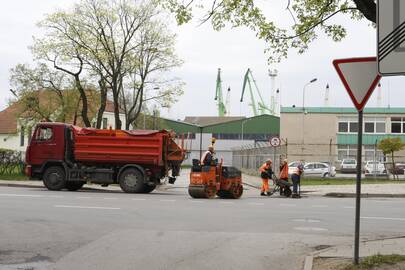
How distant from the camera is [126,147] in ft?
74.6

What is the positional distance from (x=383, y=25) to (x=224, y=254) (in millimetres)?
4790

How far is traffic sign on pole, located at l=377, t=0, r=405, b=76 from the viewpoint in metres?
5.14

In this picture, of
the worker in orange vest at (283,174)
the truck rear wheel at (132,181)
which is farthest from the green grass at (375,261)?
the worker in orange vest at (283,174)

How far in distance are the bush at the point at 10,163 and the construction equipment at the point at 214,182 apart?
17.7 metres

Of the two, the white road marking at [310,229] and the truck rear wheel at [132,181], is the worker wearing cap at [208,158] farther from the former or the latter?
the white road marking at [310,229]

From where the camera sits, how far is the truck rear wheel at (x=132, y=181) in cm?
2255

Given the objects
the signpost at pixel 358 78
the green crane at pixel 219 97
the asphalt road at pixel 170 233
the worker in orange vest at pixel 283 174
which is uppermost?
the green crane at pixel 219 97

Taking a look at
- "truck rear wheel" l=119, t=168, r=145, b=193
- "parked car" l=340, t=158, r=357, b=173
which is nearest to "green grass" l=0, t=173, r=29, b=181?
"truck rear wheel" l=119, t=168, r=145, b=193

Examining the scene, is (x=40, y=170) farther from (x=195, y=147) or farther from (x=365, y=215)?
(x=195, y=147)

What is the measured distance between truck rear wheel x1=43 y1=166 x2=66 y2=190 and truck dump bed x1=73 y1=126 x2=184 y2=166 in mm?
915

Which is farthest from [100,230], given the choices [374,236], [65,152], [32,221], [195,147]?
[195,147]

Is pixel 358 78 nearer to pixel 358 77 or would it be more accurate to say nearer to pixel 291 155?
pixel 358 77

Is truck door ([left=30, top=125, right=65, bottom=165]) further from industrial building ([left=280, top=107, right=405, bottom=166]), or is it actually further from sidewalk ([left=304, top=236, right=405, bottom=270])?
industrial building ([left=280, top=107, right=405, bottom=166])

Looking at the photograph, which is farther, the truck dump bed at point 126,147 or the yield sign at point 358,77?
the truck dump bed at point 126,147
